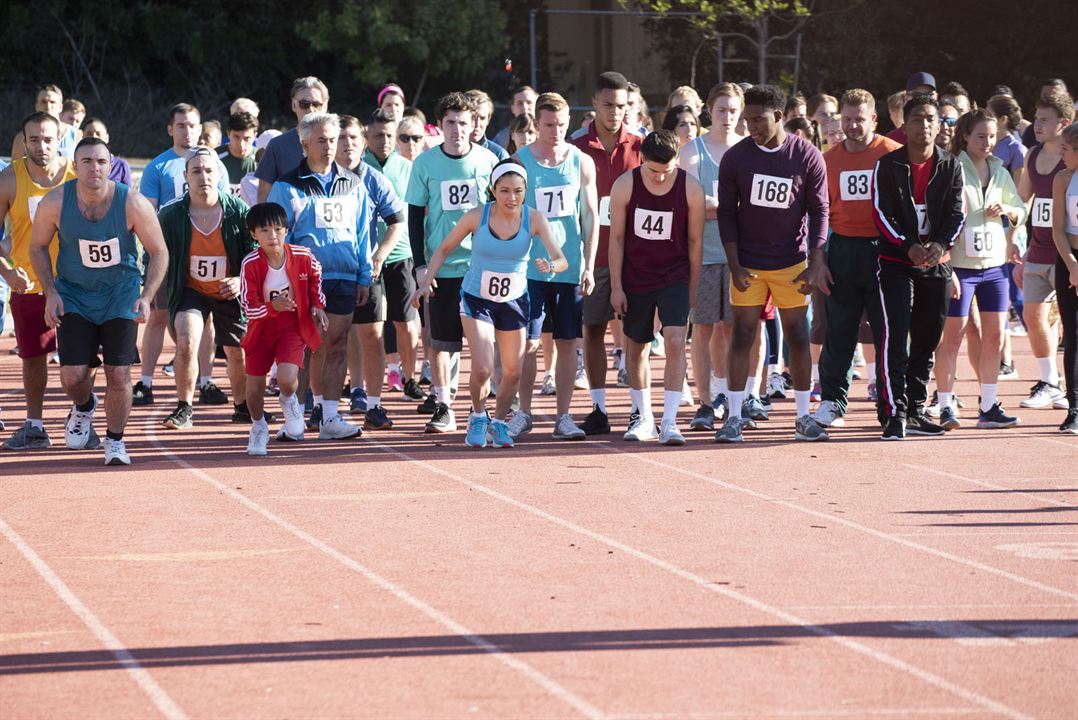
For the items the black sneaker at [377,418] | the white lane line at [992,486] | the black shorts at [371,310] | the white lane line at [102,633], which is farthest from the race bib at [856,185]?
the white lane line at [102,633]

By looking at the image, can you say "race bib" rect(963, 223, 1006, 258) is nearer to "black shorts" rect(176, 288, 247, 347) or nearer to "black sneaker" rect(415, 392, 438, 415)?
"black sneaker" rect(415, 392, 438, 415)

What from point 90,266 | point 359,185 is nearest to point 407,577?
point 90,266

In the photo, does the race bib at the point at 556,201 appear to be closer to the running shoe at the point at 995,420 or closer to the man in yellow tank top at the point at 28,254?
the man in yellow tank top at the point at 28,254

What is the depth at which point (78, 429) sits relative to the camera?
429 inches

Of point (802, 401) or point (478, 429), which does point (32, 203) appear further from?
point (802, 401)

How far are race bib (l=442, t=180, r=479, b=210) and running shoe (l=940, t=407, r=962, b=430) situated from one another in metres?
3.38

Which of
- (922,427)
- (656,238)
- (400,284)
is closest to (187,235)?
(400,284)

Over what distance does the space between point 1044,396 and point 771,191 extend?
3210 mm

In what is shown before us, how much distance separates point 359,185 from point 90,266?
2.04 meters

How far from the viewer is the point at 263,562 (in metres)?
7.67

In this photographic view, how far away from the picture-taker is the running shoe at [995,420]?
38.5ft

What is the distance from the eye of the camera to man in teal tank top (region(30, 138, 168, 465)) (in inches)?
395

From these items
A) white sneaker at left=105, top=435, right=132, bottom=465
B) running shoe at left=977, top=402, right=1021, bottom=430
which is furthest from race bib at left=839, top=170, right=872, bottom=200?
white sneaker at left=105, top=435, right=132, bottom=465

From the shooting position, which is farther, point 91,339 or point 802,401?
point 802,401
